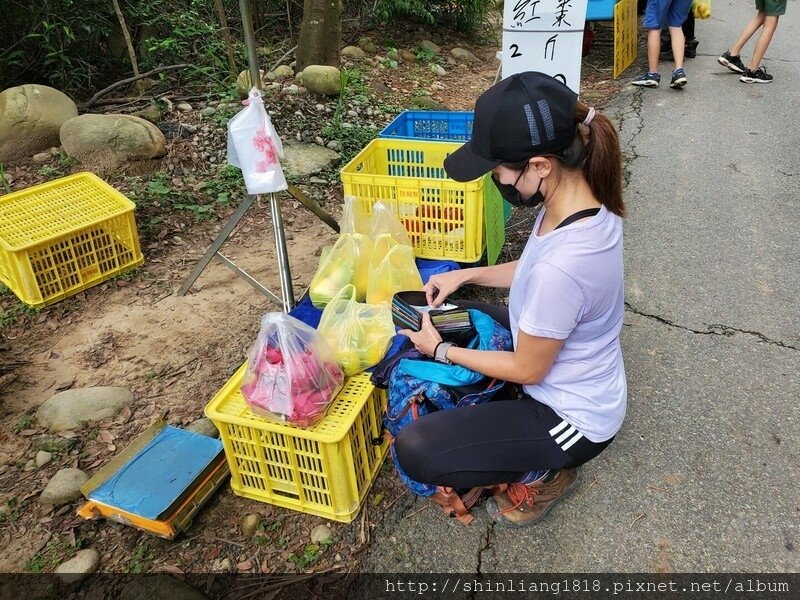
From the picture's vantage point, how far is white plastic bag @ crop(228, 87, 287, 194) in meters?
2.73

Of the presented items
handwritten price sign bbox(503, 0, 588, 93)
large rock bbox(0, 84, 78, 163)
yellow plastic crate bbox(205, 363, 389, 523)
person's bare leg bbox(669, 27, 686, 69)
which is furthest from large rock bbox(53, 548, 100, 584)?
person's bare leg bbox(669, 27, 686, 69)

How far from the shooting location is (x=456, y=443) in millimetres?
2029

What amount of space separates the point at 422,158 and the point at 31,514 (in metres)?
2.62

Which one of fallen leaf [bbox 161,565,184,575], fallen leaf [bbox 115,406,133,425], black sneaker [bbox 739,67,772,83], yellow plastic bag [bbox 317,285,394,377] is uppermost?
yellow plastic bag [bbox 317,285,394,377]

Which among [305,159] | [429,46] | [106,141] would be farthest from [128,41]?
[429,46]

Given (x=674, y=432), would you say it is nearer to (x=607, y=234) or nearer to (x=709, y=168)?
(x=607, y=234)

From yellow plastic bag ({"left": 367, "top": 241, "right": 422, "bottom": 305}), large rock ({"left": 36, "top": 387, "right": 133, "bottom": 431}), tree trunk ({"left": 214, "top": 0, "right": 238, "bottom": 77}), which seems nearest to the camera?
large rock ({"left": 36, "top": 387, "right": 133, "bottom": 431})

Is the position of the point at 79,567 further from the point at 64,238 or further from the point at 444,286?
the point at 64,238

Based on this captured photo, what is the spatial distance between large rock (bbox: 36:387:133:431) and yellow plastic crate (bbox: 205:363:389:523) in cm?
86

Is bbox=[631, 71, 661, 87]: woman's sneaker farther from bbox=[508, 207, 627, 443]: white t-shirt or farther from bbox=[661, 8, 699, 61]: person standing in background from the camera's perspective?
bbox=[508, 207, 627, 443]: white t-shirt

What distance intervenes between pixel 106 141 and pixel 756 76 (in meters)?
6.71

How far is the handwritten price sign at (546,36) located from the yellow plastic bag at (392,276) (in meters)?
2.34

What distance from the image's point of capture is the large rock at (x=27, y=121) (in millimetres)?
4770

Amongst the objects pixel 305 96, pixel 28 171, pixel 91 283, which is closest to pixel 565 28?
pixel 305 96
